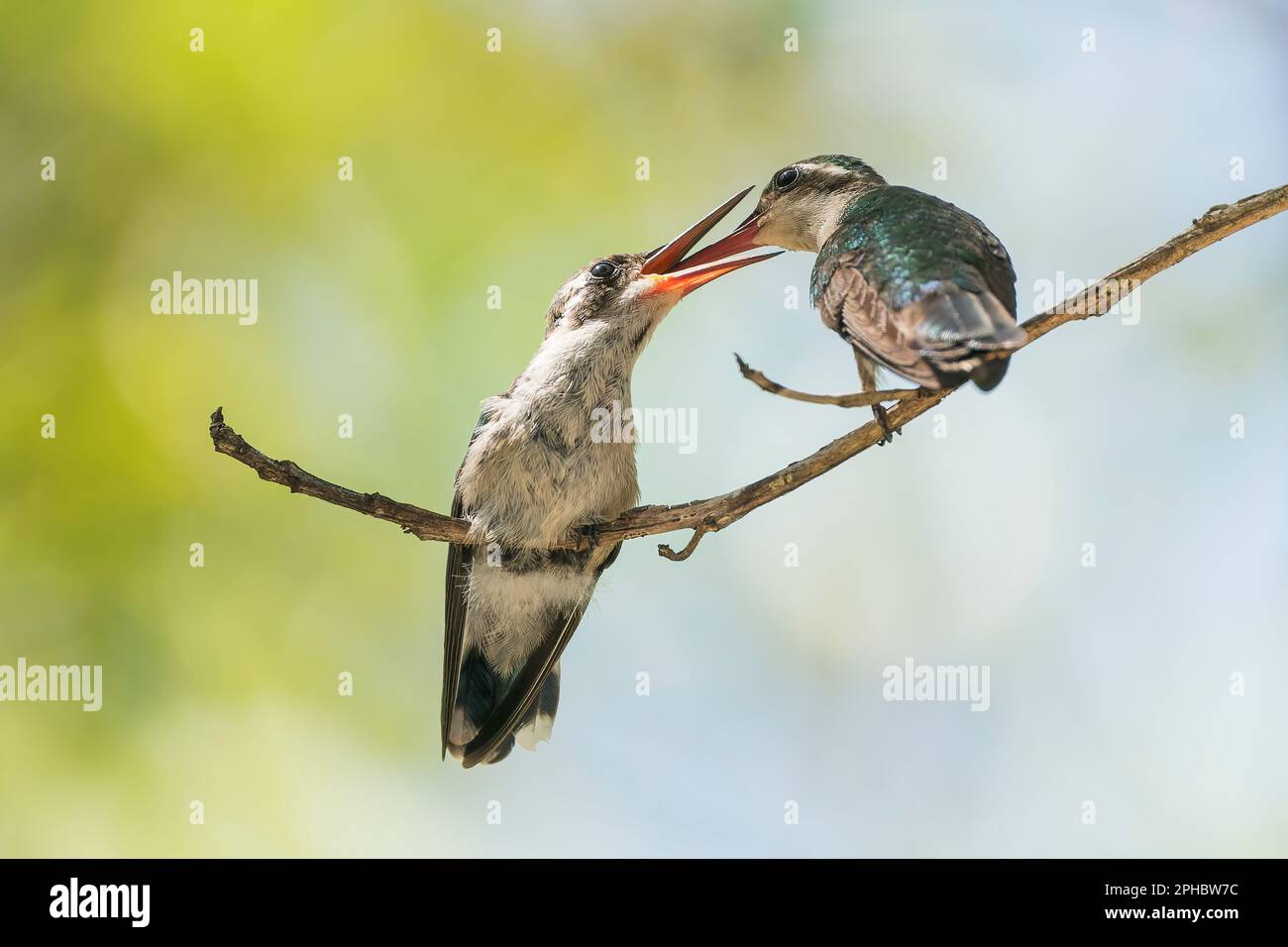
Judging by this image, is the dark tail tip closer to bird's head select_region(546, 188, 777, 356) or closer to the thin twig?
the thin twig

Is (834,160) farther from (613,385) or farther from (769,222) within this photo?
(613,385)

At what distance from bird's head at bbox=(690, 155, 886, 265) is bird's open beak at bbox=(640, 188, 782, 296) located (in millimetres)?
110

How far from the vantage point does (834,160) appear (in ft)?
21.3

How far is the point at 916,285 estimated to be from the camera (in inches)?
182

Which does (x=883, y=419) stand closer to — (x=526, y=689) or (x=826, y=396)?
(x=826, y=396)

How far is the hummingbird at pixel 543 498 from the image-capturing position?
6047mm

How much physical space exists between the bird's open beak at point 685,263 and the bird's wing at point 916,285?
35.2 inches

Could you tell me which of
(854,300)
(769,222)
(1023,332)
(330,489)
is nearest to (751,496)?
(854,300)

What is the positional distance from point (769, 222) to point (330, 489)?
2.93 metres

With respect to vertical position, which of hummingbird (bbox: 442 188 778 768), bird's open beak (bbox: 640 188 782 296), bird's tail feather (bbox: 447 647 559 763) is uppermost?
bird's open beak (bbox: 640 188 782 296)

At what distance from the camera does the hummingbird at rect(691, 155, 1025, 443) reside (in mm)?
4070

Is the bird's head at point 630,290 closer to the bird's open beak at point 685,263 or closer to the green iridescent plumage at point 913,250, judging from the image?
the bird's open beak at point 685,263

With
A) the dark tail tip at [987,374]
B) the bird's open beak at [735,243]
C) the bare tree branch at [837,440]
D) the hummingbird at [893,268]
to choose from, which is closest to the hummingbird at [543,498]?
the bird's open beak at [735,243]

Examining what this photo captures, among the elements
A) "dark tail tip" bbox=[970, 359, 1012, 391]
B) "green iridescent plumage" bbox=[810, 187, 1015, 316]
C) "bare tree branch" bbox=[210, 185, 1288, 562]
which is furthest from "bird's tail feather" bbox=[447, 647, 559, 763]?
"dark tail tip" bbox=[970, 359, 1012, 391]
